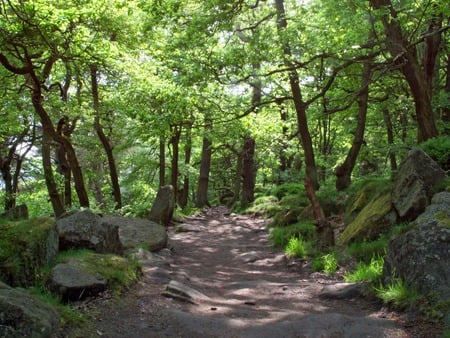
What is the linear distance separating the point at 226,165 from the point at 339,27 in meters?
27.1

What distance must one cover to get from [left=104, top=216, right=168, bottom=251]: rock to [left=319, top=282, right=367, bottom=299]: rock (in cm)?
485

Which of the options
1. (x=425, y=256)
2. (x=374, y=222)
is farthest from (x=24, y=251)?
(x=374, y=222)

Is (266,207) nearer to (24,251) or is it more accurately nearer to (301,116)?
(301,116)

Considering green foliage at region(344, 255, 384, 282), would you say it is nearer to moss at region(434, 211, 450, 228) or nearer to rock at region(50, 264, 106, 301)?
moss at region(434, 211, 450, 228)

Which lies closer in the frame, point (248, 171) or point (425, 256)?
point (425, 256)

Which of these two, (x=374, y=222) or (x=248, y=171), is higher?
(x=248, y=171)

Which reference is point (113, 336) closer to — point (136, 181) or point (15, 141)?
point (15, 141)

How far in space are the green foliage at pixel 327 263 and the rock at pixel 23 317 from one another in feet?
18.8

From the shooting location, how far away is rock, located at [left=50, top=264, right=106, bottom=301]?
5.23 metres

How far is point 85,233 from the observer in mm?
7504

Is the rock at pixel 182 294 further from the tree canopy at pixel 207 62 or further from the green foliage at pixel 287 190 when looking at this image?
the green foliage at pixel 287 190

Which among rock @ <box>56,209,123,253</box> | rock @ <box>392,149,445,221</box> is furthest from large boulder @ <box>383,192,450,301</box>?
rock @ <box>56,209,123,253</box>

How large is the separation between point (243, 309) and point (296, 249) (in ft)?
13.0

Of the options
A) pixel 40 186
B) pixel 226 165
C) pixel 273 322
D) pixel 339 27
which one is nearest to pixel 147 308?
pixel 273 322
